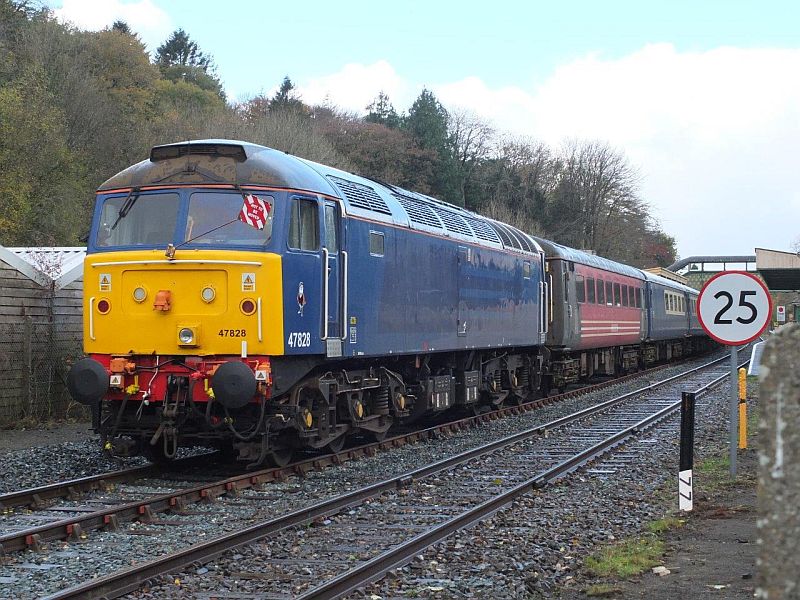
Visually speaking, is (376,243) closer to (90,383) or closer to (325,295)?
(325,295)

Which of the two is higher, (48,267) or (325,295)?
(48,267)

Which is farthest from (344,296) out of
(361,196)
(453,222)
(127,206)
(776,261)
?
(776,261)

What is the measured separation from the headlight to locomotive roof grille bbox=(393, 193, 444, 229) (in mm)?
4628

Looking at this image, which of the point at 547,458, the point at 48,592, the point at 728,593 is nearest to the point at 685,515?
the point at 728,593

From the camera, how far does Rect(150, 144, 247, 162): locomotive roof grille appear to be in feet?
36.1

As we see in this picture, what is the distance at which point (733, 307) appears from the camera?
10461 millimetres

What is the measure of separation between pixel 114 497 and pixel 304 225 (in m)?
3.49

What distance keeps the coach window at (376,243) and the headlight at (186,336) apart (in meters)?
2.92

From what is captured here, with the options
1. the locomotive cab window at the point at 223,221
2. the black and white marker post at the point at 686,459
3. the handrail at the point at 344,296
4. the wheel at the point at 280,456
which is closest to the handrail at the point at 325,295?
the handrail at the point at 344,296

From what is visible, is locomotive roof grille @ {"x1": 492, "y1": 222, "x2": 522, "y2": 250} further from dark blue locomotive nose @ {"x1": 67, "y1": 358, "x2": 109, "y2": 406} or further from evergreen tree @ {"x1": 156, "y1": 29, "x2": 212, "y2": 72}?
evergreen tree @ {"x1": 156, "y1": 29, "x2": 212, "y2": 72}

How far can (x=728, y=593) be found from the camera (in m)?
6.44

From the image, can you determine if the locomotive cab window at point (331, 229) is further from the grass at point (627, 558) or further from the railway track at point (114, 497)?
the grass at point (627, 558)

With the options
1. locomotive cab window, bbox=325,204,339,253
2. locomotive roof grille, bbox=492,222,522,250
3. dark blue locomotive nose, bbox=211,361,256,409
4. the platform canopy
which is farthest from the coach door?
the platform canopy

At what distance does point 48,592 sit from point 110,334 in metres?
4.88
